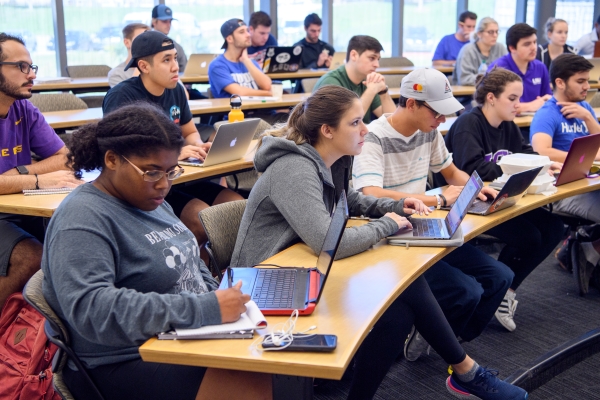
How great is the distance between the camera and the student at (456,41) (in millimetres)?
7719

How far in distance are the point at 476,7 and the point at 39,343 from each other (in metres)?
9.64

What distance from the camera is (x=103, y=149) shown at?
4.71 ft

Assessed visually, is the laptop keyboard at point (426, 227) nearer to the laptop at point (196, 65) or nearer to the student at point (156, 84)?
the student at point (156, 84)

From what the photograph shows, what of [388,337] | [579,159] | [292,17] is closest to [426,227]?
[388,337]

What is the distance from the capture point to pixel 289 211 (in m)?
1.81

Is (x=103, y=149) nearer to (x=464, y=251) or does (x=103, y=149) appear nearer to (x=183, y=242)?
(x=183, y=242)

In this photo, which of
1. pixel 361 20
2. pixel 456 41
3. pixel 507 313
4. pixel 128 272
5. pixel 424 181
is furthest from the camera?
pixel 361 20

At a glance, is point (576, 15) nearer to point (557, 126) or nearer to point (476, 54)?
point (476, 54)

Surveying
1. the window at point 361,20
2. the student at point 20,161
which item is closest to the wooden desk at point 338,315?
the student at point 20,161

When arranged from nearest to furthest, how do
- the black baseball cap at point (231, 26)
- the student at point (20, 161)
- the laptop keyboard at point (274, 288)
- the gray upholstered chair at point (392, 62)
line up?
the laptop keyboard at point (274, 288), the student at point (20, 161), the black baseball cap at point (231, 26), the gray upholstered chair at point (392, 62)

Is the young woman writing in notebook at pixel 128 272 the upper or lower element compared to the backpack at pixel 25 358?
upper

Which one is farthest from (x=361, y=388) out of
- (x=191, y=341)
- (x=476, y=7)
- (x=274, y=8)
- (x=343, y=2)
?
(x=476, y=7)

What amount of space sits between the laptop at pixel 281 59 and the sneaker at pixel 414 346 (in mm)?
4316

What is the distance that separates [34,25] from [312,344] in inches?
260
